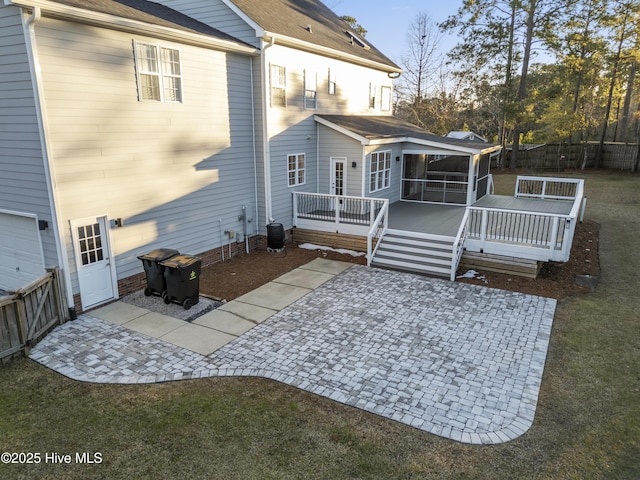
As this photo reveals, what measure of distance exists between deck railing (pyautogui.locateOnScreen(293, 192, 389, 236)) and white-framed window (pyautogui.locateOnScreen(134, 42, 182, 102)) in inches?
207

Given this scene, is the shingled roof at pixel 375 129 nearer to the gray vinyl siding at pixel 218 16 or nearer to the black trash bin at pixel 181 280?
the gray vinyl siding at pixel 218 16

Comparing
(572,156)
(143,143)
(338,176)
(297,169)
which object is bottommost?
(338,176)

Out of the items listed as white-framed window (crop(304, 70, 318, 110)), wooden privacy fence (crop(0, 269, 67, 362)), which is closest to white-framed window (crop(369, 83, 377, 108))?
white-framed window (crop(304, 70, 318, 110))

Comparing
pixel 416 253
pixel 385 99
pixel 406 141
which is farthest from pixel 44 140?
pixel 385 99

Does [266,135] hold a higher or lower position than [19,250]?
higher

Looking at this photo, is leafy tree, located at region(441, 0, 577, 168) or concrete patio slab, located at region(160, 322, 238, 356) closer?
concrete patio slab, located at region(160, 322, 238, 356)

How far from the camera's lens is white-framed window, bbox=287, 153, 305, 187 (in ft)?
46.7

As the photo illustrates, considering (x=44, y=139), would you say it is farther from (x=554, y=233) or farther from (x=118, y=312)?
(x=554, y=233)

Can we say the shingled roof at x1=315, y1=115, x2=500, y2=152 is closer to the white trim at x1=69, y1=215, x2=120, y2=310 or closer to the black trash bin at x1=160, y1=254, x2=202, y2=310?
the black trash bin at x1=160, y1=254, x2=202, y2=310

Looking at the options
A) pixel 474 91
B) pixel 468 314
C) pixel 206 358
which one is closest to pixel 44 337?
pixel 206 358

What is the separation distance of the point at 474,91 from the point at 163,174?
29988 millimetres

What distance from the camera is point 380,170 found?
642 inches

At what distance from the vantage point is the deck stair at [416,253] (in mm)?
11312

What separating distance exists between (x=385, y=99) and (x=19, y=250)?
55.0 feet
